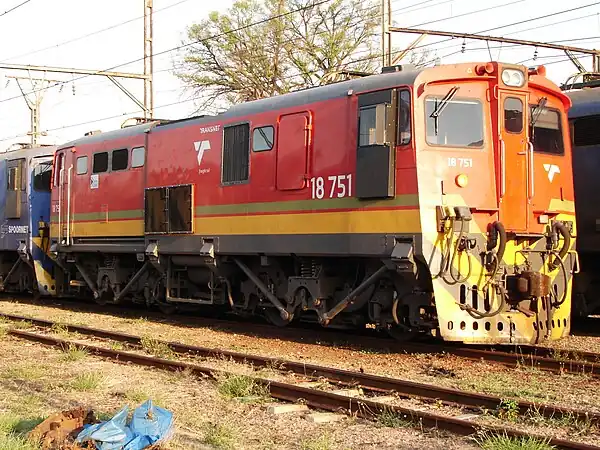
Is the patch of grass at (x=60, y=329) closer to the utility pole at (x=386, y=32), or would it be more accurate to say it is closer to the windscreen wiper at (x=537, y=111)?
the windscreen wiper at (x=537, y=111)

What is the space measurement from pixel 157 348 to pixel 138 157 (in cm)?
573

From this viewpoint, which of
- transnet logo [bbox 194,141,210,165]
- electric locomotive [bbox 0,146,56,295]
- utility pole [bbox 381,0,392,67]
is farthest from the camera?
utility pole [bbox 381,0,392,67]

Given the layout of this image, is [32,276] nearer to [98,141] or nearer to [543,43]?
[98,141]

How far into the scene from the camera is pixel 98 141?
17.7 metres

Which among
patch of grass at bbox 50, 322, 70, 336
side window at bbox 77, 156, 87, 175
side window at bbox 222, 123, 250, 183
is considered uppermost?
side window at bbox 77, 156, 87, 175

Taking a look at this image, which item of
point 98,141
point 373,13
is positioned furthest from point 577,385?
point 373,13

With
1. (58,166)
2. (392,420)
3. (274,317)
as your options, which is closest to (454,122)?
(392,420)

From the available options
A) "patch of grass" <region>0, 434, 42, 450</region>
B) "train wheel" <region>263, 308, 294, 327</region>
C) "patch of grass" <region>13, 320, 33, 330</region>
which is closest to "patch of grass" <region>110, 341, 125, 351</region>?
"train wheel" <region>263, 308, 294, 327</region>

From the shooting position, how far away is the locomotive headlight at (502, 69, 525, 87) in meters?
11.1

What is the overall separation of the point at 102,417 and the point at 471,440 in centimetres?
329

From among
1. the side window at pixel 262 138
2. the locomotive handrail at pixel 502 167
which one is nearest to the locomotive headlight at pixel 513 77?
the locomotive handrail at pixel 502 167

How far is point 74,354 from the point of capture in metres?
11.4

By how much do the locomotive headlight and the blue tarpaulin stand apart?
714 centimetres

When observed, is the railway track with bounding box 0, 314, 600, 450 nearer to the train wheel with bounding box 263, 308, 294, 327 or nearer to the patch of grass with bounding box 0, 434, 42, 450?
the train wheel with bounding box 263, 308, 294, 327
